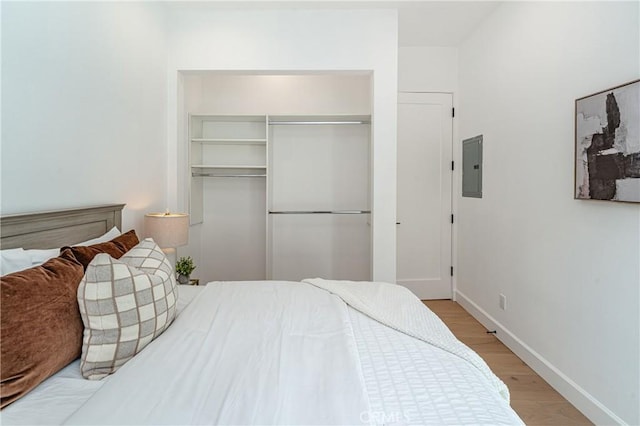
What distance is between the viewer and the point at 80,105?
1824 mm

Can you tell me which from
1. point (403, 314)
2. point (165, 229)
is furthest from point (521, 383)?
point (165, 229)

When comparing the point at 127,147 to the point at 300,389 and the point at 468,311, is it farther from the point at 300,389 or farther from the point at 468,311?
the point at 468,311

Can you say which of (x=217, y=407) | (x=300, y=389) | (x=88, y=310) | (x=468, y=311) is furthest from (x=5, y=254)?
(x=468, y=311)

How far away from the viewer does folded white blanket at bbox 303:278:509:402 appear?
1.23m

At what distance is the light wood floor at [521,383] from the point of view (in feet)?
6.52

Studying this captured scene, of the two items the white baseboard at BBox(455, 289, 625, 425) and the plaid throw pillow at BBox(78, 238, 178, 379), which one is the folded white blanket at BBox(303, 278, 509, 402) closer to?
the plaid throw pillow at BBox(78, 238, 178, 379)

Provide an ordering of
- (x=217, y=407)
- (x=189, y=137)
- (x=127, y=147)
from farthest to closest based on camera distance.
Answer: (x=189, y=137) < (x=127, y=147) < (x=217, y=407)

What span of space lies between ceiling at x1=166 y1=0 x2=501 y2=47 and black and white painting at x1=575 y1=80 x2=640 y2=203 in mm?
1463

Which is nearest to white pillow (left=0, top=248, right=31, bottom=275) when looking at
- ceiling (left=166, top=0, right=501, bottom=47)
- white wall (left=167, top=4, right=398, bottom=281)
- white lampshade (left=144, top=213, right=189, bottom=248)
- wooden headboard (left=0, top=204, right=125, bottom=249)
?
wooden headboard (left=0, top=204, right=125, bottom=249)

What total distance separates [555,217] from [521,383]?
1117mm

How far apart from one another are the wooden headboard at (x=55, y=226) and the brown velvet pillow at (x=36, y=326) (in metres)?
0.29

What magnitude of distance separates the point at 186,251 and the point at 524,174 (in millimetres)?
3063

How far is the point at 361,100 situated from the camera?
394 cm

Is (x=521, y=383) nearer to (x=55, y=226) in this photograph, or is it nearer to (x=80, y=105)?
(x=55, y=226)
